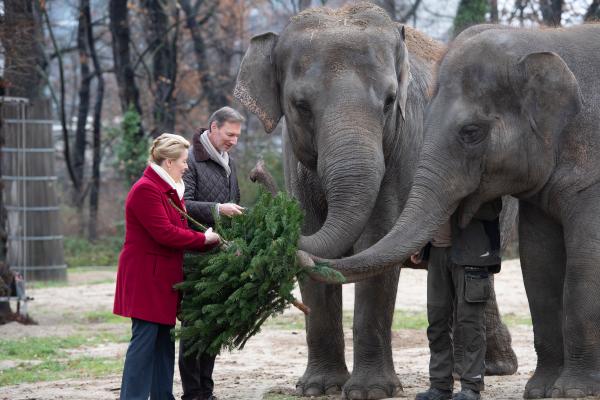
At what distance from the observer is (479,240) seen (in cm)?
796

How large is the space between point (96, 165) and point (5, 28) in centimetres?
1590

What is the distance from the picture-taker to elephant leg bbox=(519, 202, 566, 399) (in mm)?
8062

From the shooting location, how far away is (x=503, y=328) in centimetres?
1051

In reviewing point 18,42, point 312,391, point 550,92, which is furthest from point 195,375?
point 18,42

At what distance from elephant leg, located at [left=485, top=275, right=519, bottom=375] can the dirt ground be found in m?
0.13

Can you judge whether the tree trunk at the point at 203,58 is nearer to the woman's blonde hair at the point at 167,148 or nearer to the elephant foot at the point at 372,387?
the elephant foot at the point at 372,387

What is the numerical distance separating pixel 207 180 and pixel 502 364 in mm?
3195

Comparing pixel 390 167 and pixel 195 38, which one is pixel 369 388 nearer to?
pixel 390 167

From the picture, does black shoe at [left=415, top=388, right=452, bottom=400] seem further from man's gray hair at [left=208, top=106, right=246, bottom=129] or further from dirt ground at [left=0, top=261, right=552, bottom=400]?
man's gray hair at [left=208, top=106, right=246, bottom=129]

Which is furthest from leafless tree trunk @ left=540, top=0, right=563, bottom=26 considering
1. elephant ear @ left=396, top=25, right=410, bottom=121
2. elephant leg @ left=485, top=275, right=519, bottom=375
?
elephant ear @ left=396, top=25, right=410, bottom=121

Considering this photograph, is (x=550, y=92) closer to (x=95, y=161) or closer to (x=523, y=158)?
(x=523, y=158)

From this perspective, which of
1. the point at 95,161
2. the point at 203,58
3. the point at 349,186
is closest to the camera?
the point at 349,186

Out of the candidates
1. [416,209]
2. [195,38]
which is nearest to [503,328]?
[416,209]

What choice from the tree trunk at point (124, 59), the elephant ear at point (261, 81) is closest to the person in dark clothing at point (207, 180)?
the elephant ear at point (261, 81)
